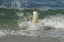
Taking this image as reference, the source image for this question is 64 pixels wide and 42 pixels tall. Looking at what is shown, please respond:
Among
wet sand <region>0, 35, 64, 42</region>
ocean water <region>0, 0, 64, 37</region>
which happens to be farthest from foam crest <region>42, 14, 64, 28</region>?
wet sand <region>0, 35, 64, 42</region>

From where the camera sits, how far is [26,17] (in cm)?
1633

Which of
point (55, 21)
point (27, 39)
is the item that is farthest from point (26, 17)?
point (27, 39)

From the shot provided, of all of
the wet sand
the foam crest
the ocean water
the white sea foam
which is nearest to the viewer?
the wet sand

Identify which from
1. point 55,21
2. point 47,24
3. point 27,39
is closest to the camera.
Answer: point 27,39

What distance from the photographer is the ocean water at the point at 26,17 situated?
39.2 ft

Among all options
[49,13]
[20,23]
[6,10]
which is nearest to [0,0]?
[6,10]

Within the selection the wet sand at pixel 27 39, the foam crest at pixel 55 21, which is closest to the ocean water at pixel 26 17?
the foam crest at pixel 55 21

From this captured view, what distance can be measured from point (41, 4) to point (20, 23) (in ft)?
22.5

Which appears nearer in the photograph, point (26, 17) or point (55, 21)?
point (55, 21)

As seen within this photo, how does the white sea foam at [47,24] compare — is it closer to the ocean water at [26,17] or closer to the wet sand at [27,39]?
the ocean water at [26,17]

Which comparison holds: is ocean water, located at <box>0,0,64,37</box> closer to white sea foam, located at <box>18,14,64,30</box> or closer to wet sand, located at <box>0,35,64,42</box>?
white sea foam, located at <box>18,14,64,30</box>

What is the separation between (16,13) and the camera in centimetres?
1777

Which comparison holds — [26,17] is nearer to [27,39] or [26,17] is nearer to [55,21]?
[55,21]

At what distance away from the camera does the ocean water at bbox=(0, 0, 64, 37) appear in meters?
11.9
